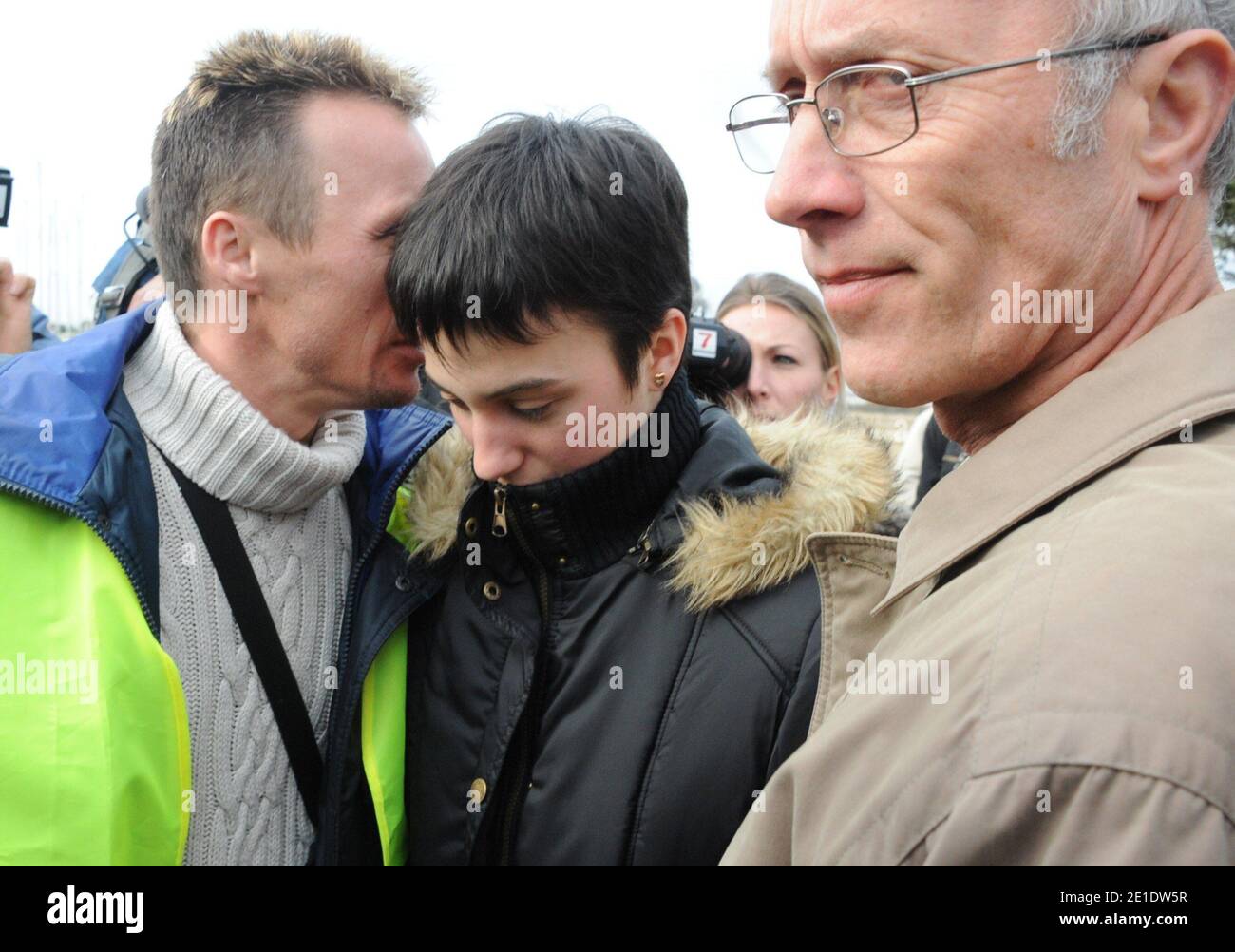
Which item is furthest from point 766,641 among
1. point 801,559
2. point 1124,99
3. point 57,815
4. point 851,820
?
point 57,815

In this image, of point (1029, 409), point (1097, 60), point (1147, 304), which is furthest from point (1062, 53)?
point (1029, 409)

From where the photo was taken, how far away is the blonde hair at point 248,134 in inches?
93.0

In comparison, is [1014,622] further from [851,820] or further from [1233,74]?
[1233,74]

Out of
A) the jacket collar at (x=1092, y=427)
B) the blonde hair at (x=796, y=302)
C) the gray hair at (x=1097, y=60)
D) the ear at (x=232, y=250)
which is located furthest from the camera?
the blonde hair at (x=796, y=302)

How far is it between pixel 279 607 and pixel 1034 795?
170 cm

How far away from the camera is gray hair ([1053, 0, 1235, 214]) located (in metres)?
1.12

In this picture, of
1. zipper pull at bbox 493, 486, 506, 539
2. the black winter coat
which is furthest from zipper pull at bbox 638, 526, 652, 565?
zipper pull at bbox 493, 486, 506, 539

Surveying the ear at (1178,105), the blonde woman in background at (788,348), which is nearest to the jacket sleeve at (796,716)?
the ear at (1178,105)

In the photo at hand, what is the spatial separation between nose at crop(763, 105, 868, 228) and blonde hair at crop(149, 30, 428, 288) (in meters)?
1.40

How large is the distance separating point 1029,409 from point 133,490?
1596mm

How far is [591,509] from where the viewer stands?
2.03 metres

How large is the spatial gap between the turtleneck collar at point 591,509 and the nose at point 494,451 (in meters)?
0.05

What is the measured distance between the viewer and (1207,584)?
0.81m

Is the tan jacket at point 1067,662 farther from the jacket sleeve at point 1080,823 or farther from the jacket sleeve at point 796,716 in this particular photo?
the jacket sleeve at point 796,716
